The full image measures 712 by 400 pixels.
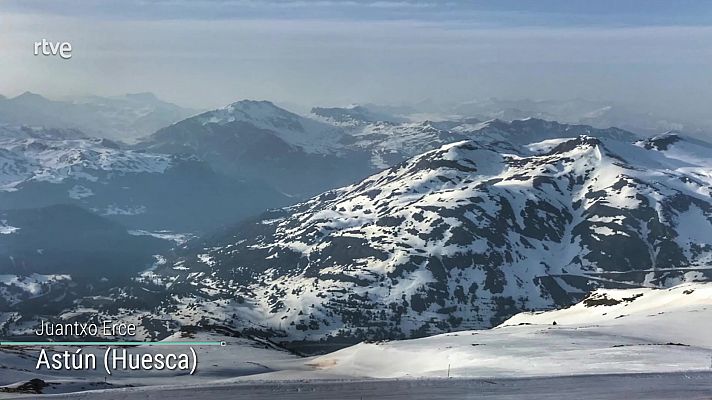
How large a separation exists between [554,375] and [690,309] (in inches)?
2404

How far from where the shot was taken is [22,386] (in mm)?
44562

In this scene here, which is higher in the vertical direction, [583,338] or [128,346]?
[128,346]

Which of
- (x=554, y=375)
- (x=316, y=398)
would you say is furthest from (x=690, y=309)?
(x=316, y=398)

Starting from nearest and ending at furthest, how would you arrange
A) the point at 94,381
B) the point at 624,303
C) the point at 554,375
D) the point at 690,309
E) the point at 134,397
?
the point at 134,397
the point at 554,375
the point at 94,381
the point at 690,309
the point at 624,303

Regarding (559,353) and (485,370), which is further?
(559,353)

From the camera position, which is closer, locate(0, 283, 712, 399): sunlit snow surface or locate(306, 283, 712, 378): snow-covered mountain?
locate(0, 283, 712, 399): sunlit snow surface

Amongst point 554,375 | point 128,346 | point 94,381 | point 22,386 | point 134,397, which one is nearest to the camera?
point 134,397

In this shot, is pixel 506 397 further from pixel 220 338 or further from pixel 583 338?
pixel 220 338

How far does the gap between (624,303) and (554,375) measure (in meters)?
92.9

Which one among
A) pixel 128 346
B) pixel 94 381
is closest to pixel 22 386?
pixel 94 381

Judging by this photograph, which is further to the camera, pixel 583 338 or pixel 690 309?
pixel 690 309

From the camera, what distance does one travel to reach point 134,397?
34781 millimetres

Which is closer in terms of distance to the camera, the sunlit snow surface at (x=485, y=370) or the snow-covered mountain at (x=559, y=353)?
the sunlit snow surface at (x=485, y=370)

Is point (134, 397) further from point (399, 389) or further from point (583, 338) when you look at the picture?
point (583, 338)
